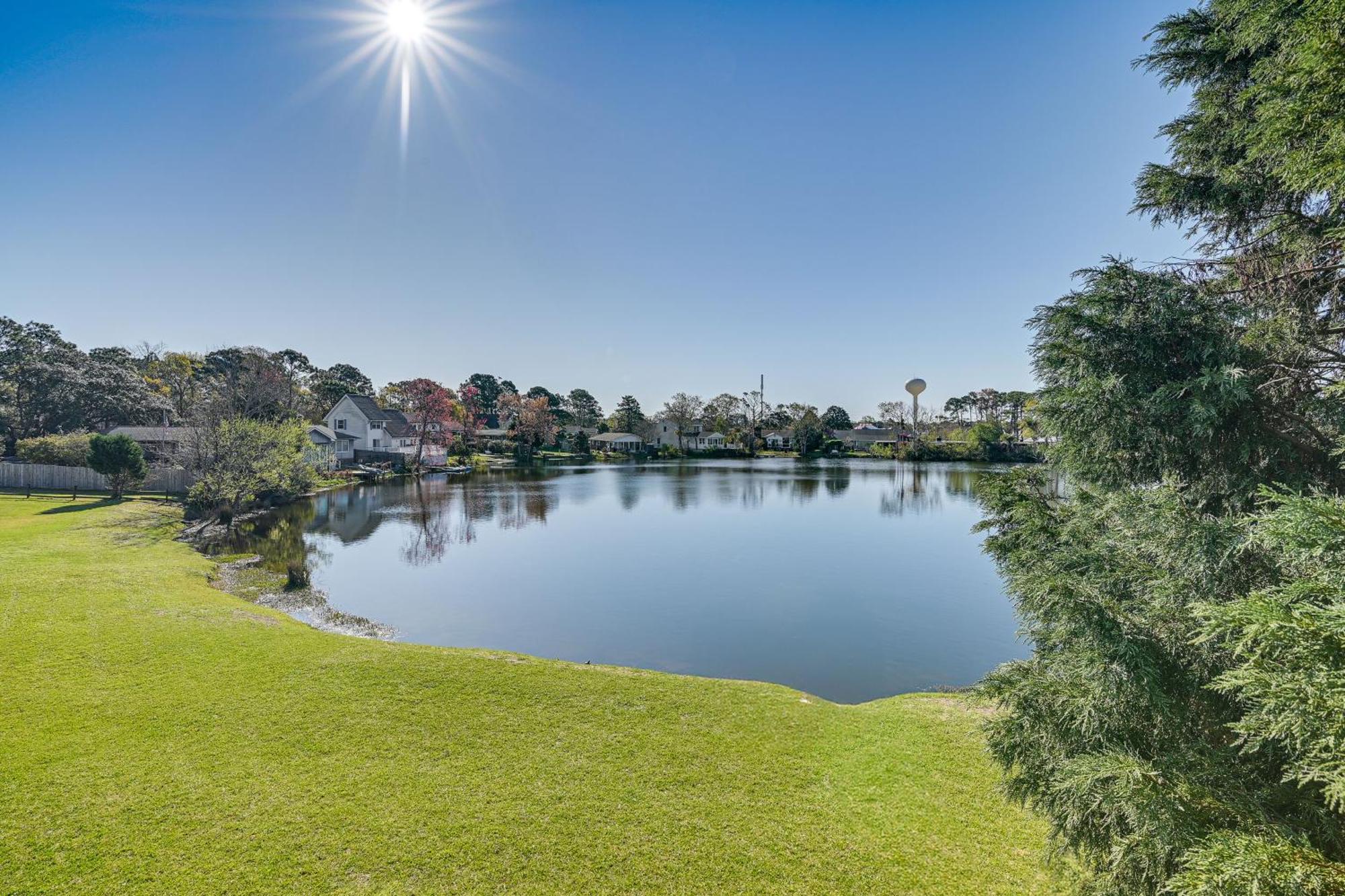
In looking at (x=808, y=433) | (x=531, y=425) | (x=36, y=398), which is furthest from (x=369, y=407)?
(x=808, y=433)

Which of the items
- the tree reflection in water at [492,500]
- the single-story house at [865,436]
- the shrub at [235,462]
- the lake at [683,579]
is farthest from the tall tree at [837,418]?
the shrub at [235,462]

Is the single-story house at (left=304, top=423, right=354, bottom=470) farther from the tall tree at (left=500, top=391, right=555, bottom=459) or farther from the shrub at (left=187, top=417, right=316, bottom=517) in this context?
the tall tree at (left=500, top=391, right=555, bottom=459)

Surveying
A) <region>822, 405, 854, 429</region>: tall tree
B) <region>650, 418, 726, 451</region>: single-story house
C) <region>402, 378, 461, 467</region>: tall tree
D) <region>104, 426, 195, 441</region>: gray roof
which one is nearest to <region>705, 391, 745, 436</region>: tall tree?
<region>650, 418, 726, 451</region>: single-story house

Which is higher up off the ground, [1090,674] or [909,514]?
[1090,674]

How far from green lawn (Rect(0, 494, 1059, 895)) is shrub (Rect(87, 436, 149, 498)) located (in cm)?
1868

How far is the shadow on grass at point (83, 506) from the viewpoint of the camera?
1880cm

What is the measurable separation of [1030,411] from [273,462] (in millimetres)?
26891

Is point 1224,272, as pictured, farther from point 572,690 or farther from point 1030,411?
point 572,690

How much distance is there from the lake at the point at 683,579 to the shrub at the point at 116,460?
553cm

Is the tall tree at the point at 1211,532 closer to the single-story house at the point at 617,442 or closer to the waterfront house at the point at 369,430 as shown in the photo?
the waterfront house at the point at 369,430

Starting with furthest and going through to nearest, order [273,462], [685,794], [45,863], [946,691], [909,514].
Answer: [909,514] < [273,462] < [946,691] < [685,794] < [45,863]

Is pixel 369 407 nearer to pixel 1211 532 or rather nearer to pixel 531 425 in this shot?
pixel 531 425

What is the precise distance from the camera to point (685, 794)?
465cm

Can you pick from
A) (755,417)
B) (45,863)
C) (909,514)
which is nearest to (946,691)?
(45,863)
